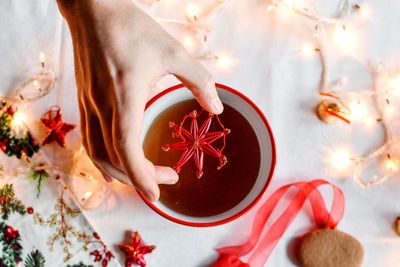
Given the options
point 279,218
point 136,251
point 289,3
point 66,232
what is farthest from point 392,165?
point 66,232

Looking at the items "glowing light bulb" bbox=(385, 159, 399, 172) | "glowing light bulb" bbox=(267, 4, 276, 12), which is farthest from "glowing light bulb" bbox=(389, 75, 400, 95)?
"glowing light bulb" bbox=(267, 4, 276, 12)

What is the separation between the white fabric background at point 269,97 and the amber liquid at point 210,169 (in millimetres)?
59

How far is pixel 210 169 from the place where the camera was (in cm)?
81

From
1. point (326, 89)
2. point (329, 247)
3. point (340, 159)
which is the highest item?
point (326, 89)

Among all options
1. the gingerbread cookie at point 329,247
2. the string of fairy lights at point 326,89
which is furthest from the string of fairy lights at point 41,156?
the gingerbread cookie at point 329,247

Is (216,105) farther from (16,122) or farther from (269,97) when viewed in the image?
(16,122)

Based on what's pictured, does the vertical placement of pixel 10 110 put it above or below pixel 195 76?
above

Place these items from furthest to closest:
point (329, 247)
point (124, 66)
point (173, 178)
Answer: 1. point (329, 247)
2. point (173, 178)
3. point (124, 66)

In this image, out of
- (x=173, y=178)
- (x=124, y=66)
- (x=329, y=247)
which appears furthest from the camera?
(x=329, y=247)

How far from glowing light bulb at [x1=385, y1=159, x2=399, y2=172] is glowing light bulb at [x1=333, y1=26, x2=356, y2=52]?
18 centimetres

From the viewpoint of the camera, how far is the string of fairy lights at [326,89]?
2.78 feet

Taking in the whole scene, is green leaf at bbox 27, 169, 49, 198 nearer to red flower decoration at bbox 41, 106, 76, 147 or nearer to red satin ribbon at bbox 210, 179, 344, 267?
red flower decoration at bbox 41, 106, 76, 147

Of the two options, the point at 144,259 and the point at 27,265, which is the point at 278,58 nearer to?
the point at 144,259

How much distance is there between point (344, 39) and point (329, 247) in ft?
1.05
